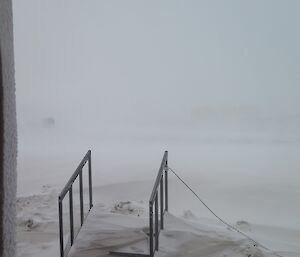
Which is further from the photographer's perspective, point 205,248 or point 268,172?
point 268,172

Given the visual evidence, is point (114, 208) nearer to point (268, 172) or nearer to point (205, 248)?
point (205, 248)

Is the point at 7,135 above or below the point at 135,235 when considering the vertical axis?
above

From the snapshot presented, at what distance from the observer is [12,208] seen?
6.88 ft

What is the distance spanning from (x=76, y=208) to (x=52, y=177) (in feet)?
11.3

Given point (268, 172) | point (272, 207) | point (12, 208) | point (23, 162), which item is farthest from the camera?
point (23, 162)

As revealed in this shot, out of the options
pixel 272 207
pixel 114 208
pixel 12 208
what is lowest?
pixel 272 207

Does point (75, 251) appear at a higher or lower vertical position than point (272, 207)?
higher

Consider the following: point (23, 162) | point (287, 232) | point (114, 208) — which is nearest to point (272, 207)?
point (287, 232)

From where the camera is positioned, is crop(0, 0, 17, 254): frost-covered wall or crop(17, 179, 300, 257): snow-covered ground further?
crop(17, 179, 300, 257): snow-covered ground

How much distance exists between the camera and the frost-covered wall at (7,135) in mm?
1928

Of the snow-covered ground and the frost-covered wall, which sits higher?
the frost-covered wall

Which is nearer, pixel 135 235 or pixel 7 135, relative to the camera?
pixel 7 135

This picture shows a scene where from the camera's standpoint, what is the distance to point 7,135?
1983 mm

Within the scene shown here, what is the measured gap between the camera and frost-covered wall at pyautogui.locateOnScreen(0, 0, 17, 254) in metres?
1.93
